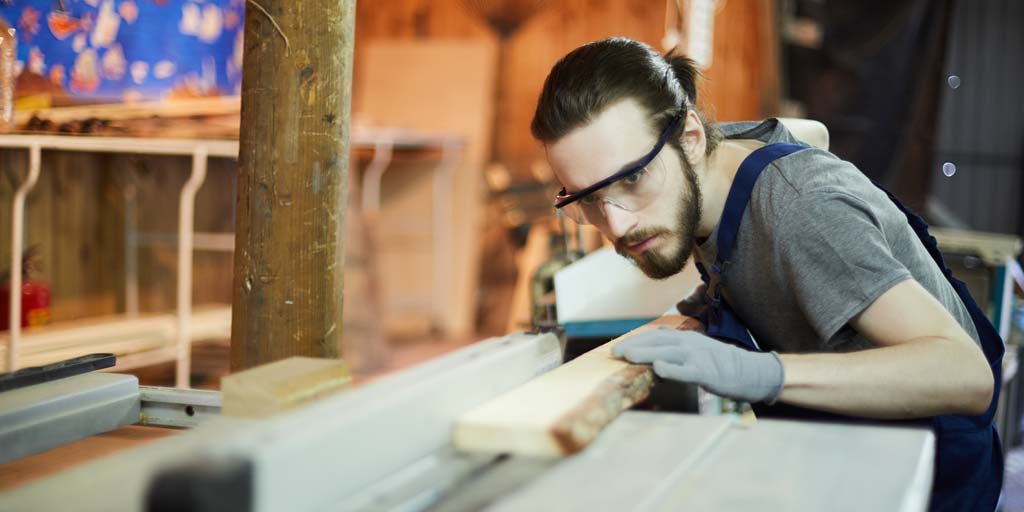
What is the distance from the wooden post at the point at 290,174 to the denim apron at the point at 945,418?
29.2 inches

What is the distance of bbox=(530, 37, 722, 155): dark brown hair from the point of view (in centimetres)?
162

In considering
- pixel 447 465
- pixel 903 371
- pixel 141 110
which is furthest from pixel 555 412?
pixel 141 110

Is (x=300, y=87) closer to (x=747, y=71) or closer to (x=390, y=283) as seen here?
(x=390, y=283)

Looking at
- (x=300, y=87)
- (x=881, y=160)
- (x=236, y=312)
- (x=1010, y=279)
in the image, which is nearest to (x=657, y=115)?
(x=300, y=87)

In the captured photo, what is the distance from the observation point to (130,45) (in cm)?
333

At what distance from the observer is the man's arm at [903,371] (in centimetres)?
136

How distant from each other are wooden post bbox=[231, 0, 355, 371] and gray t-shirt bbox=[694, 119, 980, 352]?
75 centimetres

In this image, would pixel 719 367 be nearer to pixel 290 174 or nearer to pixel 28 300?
pixel 290 174

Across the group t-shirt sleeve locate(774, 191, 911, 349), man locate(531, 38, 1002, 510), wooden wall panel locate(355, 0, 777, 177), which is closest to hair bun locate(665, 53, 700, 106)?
man locate(531, 38, 1002, 510)

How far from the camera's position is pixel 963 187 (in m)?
7.95

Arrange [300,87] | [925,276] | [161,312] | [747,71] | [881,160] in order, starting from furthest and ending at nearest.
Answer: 1. [747,71]
2. [881,160]
3. [161,312]
4. [300,87]
5. [925,276]

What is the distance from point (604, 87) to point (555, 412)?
691 millimetres

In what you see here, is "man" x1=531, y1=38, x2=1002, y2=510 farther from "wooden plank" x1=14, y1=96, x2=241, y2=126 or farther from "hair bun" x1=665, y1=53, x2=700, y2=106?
"wooden plank" x1=14, y1=96, x2=241, y2=126

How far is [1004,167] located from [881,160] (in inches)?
45.3
